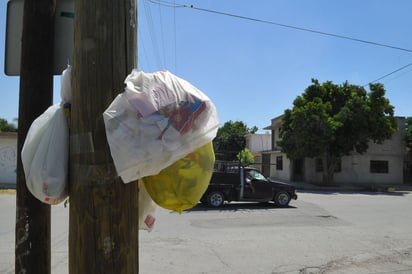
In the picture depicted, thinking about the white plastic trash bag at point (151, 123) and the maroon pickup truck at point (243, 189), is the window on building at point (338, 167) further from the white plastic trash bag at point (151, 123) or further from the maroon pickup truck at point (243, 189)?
the white plastic trash bag at point (151, 123)

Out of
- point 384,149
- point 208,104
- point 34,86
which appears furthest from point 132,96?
point 384,149

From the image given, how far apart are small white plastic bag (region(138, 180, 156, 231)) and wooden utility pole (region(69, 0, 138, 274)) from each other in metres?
0.23

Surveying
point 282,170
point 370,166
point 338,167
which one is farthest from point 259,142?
point 370,166

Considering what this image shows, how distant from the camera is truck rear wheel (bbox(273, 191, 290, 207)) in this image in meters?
14.7

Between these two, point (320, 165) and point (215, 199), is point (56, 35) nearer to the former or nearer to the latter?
point (215, 199)

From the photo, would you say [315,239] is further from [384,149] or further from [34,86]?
[384,149]

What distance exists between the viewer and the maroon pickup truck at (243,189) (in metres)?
13.9

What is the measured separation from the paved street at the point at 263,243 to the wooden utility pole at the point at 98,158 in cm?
464

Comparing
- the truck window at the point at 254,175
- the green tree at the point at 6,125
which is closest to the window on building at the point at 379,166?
the truck window at the point at 254,175

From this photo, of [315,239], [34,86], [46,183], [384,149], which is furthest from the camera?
[384,149]

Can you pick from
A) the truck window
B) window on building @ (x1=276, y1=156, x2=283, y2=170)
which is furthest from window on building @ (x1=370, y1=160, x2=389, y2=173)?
the truck window

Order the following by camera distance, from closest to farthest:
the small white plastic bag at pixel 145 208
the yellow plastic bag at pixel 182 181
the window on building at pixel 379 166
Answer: the yellow plastic bag at pixel 182 181, the small white plastic bag at pixel 145 208, the window on building at pixel 379 166

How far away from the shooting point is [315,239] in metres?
8.45

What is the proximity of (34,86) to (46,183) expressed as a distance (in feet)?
2.94
